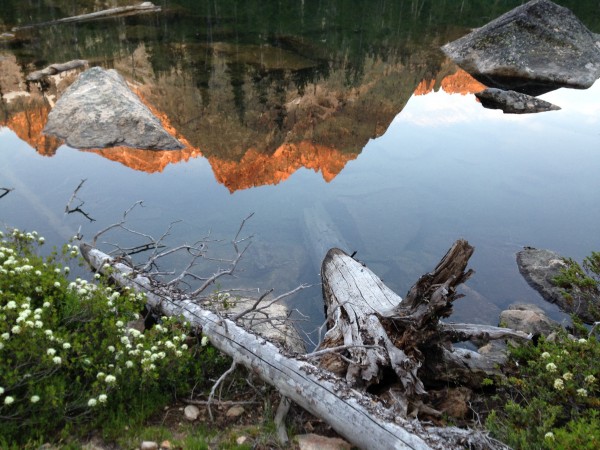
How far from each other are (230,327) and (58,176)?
1204cm

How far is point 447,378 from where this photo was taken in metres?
7.61

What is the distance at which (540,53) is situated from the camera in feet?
92.0

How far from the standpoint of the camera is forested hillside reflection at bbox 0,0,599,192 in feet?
64.6

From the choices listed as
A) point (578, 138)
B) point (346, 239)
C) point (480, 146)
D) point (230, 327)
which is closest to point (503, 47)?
point (578, 138)

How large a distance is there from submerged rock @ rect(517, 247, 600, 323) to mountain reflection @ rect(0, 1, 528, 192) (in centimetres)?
746

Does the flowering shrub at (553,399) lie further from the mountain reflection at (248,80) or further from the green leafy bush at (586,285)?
the mountain reflection at (248,80)

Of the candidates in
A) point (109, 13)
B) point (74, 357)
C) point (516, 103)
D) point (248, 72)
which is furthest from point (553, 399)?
point (109, 13)

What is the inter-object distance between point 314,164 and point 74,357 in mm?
12802

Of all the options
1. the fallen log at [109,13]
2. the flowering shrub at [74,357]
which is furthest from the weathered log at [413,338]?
the fallen log at [109,13]

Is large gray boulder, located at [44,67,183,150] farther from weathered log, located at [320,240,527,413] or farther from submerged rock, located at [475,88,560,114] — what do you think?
submerged rock, located at [475,88,560,114]

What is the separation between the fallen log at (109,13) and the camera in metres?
38.3

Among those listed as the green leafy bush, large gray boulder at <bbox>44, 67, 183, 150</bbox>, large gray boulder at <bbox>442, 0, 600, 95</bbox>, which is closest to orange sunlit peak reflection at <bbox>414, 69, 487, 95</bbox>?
large gray boulder at <bbox>442, 0, 600, 95</bbox>

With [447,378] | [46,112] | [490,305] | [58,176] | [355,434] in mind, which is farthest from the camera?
[46,112]

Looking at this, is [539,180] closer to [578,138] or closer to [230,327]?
[578,138]
